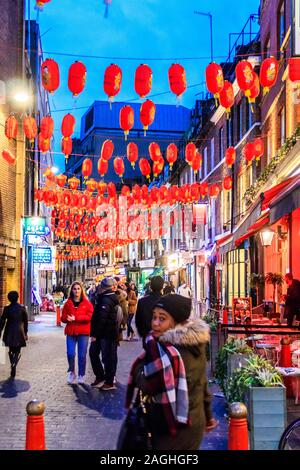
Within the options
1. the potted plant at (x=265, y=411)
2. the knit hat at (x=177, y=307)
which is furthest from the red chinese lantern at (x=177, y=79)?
the knit hat at (x=177, y=307)

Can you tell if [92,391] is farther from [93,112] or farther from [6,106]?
A: [93,112]

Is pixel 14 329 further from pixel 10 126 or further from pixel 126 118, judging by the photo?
pixel 10 126

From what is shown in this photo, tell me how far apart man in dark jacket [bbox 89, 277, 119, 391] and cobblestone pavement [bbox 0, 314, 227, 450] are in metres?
0.27

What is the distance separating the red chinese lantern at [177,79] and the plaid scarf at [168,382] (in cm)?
1031

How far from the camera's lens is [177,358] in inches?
172

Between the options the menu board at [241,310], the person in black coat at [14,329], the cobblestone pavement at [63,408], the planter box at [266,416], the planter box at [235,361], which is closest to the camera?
the planter box at [266,416]

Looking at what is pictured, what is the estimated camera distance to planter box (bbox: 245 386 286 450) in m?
6.62

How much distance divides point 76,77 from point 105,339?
19.4 ft

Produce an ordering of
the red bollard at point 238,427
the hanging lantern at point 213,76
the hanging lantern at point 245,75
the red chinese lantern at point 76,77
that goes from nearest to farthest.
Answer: the red bollard at point 238,427
the red chinese lantern at point 76,77
the hanging lantern at point 213,76
the hanging lantern at point 245,75

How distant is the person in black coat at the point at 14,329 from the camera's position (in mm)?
12219

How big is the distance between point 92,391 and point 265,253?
1285 centimetres

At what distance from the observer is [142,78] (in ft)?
45.8

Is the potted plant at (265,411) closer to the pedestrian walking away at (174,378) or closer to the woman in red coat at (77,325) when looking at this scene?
the pedestrian walking away at (174,378)

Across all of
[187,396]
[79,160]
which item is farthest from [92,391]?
[79,160]
